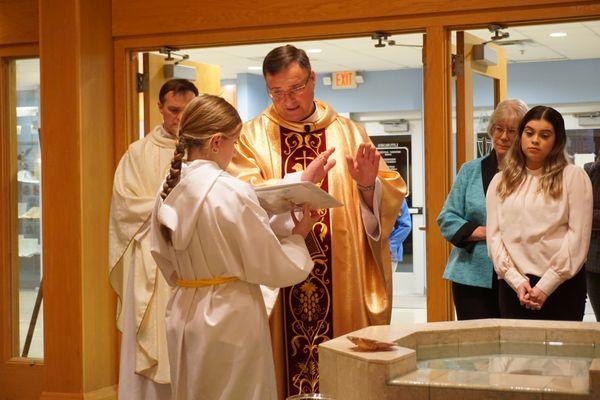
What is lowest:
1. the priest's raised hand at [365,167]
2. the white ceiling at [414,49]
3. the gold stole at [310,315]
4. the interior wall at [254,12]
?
the gold stole at [310,315]

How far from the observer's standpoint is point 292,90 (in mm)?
3832

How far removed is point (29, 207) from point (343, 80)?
13.4 ft

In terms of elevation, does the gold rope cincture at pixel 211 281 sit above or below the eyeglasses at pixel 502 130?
below

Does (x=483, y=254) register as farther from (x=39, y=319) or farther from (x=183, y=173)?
(x=39, y=319)

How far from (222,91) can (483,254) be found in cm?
255

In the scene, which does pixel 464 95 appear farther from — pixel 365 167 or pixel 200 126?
pixel 200 126

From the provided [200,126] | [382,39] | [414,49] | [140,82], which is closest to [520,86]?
[414,49]

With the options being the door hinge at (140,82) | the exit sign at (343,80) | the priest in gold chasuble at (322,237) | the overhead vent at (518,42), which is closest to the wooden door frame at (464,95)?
the overhead vent at (518,42)

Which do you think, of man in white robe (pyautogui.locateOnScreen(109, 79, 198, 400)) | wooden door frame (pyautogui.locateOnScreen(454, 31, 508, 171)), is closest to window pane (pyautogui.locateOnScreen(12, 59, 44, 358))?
man in white robe (pyautogui.locateOnScreen(109, 79, 198, 400))

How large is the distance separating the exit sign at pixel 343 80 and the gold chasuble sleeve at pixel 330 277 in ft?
16.3

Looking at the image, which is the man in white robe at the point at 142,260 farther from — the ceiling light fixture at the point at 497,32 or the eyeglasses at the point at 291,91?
the ceiling light fixture at the point at 497,32

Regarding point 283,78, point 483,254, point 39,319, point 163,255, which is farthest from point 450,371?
point 39,319

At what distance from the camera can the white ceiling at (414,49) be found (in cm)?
500

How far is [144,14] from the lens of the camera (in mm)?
5387
